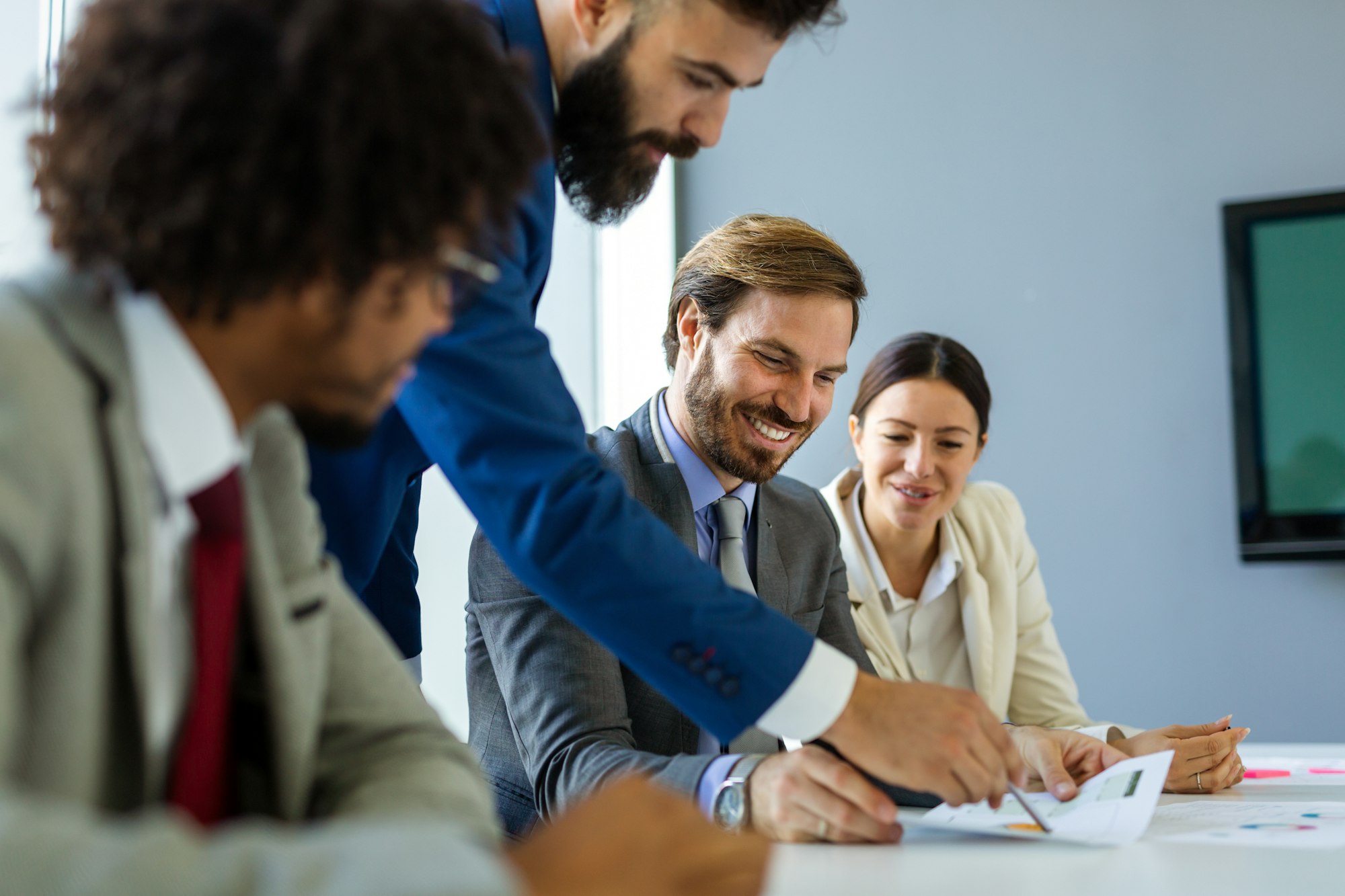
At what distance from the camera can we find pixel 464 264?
2.44 feet

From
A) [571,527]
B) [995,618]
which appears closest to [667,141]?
[571,527]

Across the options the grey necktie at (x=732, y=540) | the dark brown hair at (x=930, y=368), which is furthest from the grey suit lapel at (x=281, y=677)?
the dark brown hair at (x=930, y=368)

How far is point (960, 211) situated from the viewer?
4027mm

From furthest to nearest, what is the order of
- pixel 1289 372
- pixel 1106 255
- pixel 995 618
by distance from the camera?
pixel 1106 255
pixel 1289 372
pixel 995 618

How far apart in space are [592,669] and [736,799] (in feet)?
0.96

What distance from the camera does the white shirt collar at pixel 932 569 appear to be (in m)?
2.59

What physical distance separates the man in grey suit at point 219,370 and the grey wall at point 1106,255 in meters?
3.35

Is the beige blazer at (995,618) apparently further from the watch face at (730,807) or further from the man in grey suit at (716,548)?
the watch face at (730,807)

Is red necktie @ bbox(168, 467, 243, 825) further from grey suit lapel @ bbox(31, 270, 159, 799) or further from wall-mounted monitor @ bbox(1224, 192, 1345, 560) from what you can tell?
wall-mounted monitor @ bbox(1224, 192, 1345, 560)

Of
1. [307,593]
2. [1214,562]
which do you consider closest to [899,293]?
[1214,562]

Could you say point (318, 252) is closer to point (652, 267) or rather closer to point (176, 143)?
point (176, 143)

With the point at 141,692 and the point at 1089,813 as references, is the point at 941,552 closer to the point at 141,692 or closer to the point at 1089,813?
the point at 1089,813

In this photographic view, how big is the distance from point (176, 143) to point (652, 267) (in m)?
3.61

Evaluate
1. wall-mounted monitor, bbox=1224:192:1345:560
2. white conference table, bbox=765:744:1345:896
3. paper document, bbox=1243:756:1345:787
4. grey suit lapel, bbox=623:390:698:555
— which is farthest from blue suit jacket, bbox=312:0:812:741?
wall-mounted monitor, bbox=1224:192:1345:560
